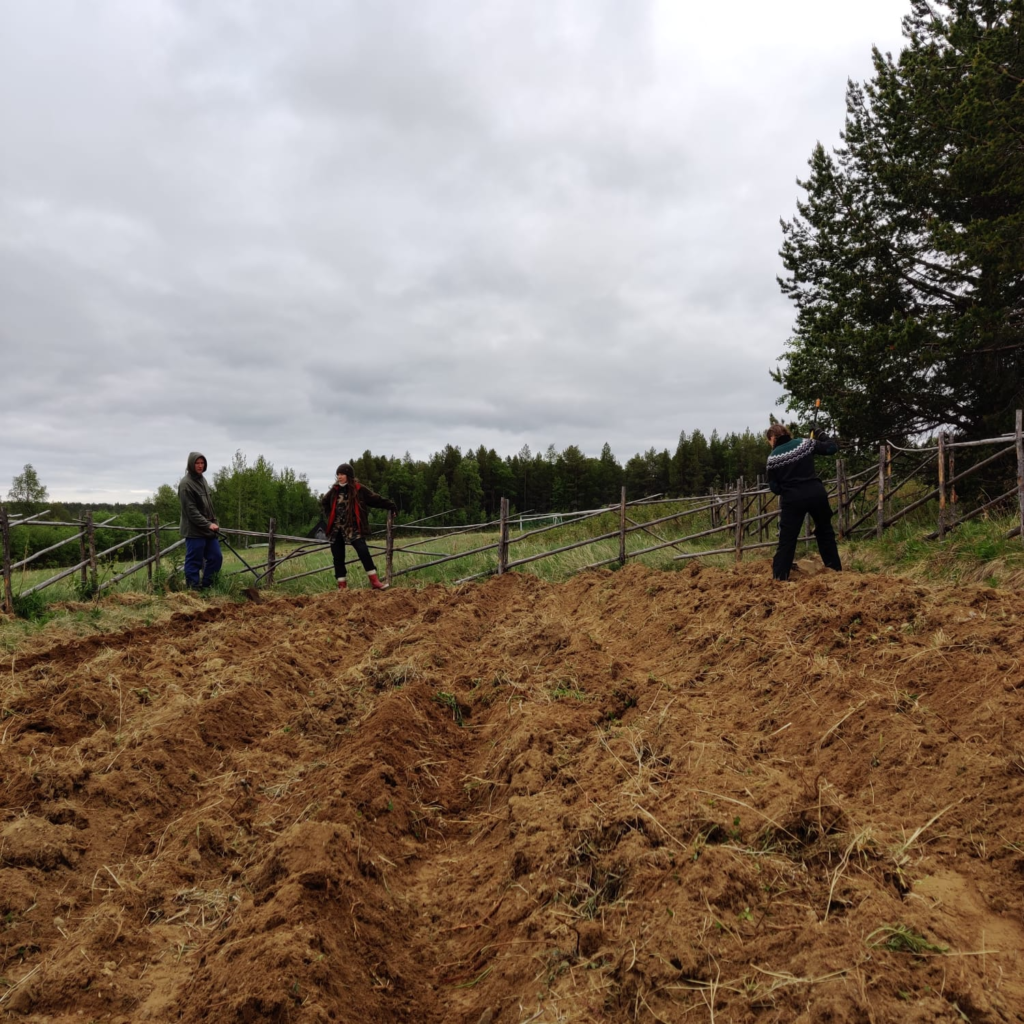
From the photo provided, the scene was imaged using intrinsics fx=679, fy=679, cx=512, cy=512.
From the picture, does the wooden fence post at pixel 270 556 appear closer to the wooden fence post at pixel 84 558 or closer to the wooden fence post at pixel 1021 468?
the wooden fence post at pixel 84 558

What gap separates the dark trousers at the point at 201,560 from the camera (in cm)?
1083

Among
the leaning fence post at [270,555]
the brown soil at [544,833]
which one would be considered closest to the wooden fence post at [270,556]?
the leaning fence post at [270,555]

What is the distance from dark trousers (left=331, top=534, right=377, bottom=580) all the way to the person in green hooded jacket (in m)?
1.80

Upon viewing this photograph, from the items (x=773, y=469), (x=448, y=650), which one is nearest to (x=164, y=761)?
(x=448, y=650)

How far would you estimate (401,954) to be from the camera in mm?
2488

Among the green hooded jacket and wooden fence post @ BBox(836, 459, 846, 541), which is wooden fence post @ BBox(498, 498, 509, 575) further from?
wooden fence post @ BBox(836, 459, 846, 541)

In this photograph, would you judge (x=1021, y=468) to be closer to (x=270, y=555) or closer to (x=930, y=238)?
(x=930, y=238)

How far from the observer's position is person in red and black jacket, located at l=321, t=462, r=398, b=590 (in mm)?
10750

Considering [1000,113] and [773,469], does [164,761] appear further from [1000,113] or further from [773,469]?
[1000,113]

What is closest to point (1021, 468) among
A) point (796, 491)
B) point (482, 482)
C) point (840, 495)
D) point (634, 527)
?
point (796, 491)

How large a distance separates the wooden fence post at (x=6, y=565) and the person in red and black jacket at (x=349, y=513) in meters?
4.12

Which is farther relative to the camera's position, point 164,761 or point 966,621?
point 966,621

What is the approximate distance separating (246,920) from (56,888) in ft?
3.65

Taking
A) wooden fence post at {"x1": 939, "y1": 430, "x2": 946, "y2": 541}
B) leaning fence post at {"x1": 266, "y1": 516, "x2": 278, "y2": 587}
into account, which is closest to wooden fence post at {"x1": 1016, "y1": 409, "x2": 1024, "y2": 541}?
wooden fence post at {"x1": 939, "y1": 430, "x2": 946, "y2": 541}
